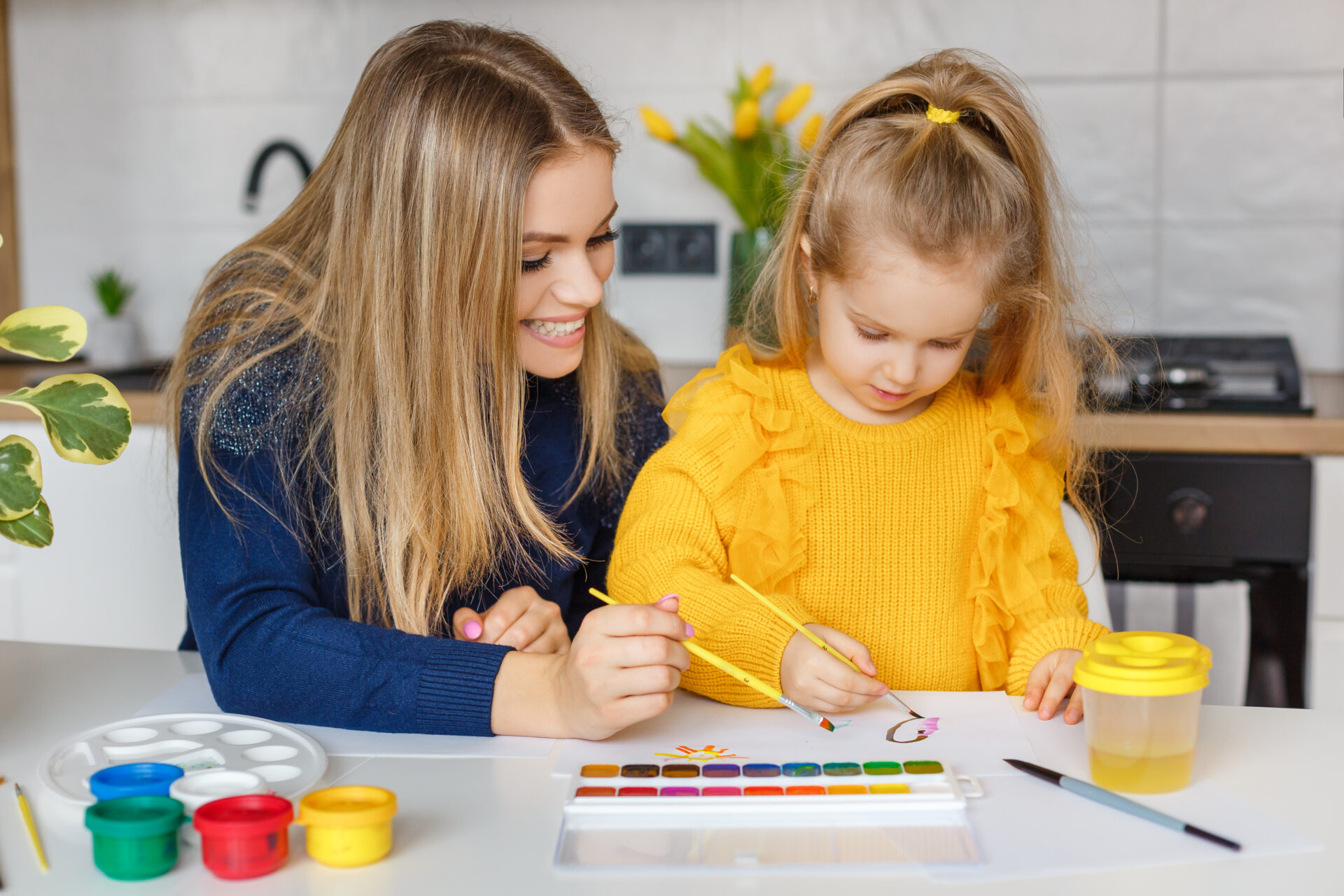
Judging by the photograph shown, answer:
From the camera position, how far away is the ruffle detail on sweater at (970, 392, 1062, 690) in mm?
1151

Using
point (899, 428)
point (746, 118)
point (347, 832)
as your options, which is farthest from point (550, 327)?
point (746, 118)

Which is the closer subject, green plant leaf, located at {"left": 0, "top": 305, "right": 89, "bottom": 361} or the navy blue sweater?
green plant leaf, located at {"left": 0, "top": 305, "right": 89, "bottom": 361}

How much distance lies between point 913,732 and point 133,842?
51 cm

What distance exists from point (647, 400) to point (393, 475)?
0.42 meters

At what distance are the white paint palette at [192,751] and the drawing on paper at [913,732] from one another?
1.29 ft

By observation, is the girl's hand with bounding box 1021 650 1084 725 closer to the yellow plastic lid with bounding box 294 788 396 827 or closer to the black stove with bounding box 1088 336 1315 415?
the yellow plastic lid with bounding box 294 788 396 827

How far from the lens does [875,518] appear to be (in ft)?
3.87

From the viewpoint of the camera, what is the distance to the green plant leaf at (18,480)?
0.74 m

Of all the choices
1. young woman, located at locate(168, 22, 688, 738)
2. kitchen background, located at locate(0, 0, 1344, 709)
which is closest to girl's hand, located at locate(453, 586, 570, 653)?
young woman, located at locate(168, 22, 688, 738)

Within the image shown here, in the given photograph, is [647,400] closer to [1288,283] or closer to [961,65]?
[961,65]

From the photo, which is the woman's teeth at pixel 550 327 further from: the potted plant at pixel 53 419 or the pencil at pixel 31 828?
the pencil at pixel 31 828

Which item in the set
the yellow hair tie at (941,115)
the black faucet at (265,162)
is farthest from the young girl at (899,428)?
the black faucet at (265,162)

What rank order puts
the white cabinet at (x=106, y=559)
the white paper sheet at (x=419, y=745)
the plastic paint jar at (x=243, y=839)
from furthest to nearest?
the white cabinet at (x=106, y=559) → the white paper sheet at (x=419, y=745) → the plastic paint jar at (x=243, y=839)

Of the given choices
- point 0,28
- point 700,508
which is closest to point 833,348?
point 700,508
